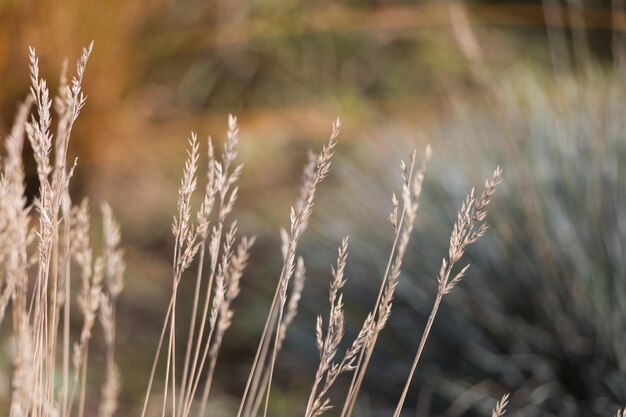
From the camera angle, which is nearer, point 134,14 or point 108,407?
point 108,407

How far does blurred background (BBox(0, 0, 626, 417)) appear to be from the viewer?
2529 mm

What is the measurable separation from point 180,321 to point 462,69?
247 centimetres

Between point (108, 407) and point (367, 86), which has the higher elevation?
point (367, 86)

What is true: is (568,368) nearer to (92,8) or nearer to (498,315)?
(498,315)

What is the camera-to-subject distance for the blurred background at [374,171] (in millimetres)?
2529

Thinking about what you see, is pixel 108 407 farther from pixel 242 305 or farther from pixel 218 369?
pixel 242 305

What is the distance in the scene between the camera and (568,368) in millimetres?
2527

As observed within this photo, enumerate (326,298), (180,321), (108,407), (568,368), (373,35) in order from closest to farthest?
(108,407)
(568,368)
(326,298)
(180,321)
(373,35)

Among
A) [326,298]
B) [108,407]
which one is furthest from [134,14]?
[108,407]

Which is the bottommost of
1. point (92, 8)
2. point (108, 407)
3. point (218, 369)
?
point (218, 369)

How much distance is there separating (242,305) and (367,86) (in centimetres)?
205

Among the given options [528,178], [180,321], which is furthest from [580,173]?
[180,321]

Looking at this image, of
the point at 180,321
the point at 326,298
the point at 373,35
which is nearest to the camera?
the point at 326,298

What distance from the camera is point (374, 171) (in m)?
3.21
